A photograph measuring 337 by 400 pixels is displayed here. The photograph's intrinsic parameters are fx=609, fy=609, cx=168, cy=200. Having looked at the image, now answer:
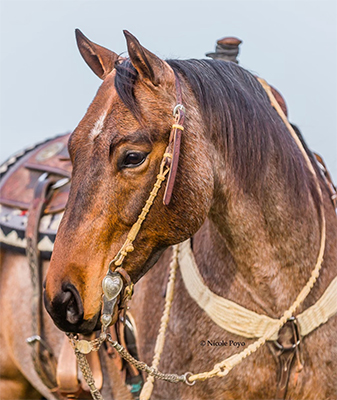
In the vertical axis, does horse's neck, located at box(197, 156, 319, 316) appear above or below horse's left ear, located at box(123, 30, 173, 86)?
below

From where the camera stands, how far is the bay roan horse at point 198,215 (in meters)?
1.67

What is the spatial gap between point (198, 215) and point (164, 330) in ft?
1.97

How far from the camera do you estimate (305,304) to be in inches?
82.0

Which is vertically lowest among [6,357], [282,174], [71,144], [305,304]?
[6,357]

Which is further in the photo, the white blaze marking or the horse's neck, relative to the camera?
the horse's neck

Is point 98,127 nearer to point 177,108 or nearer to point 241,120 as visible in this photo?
point 177,108

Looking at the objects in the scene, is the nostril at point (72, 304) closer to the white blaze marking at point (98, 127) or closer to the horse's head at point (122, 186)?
the horse's head at point (122, 186)

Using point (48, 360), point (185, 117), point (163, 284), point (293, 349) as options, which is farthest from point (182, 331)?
point (48, 360)

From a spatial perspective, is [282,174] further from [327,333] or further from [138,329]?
[138,329]

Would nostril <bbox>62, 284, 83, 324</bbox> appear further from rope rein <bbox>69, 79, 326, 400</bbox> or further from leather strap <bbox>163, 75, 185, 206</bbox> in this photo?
leather strap <bbox>163, 75, 185, 206</bbox>

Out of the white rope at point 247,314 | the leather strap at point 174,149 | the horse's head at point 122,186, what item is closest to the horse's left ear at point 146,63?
the horse's head at point 122,186

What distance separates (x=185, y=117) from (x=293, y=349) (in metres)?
0.88

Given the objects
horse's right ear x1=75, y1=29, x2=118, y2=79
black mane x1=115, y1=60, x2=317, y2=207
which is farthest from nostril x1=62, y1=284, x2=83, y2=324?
horse's right ear x1=75, y1=29, x2=118, y2=79

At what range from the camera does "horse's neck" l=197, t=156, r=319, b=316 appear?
200cm
